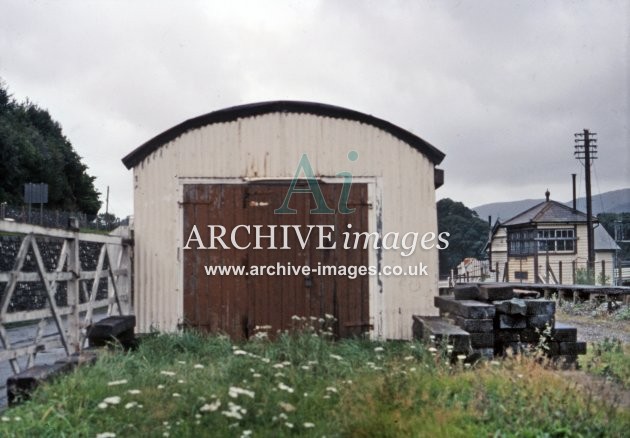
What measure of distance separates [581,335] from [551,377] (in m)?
8.80

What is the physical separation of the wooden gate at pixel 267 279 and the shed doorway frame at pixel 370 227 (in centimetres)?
8

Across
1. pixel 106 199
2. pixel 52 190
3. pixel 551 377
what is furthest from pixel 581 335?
pixel 106 199

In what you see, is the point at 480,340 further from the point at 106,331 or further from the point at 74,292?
the point at 74,292

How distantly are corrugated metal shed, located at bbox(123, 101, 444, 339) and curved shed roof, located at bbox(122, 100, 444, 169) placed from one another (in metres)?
0.02

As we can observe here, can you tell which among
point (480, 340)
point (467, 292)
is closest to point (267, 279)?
point (467, 292)

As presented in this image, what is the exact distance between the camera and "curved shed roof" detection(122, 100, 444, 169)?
10445mm

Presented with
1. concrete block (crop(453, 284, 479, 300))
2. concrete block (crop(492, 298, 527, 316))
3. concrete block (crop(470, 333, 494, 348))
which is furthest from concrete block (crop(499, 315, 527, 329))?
concrete block (crop(453, 284, 479, 300))

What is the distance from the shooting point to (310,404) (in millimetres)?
5809

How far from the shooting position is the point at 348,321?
10.3m

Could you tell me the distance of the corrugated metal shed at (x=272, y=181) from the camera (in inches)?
408

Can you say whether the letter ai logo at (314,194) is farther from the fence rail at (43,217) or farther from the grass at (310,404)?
the fence rail at (43,217)

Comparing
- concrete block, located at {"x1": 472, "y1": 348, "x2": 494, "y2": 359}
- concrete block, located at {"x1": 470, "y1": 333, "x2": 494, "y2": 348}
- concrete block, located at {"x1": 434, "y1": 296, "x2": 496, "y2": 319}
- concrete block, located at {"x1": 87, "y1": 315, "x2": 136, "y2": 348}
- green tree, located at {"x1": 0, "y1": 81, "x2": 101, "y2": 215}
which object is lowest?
concrete block, located at {"x1": 472, "y1": 348, "x2": 494, "y2": 359}

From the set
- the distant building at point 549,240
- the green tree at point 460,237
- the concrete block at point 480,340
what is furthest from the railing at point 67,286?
the green tree at point 460,237

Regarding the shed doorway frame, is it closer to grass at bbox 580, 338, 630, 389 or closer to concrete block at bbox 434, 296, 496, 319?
concrete block at bbox 434, 296, 496, 319
